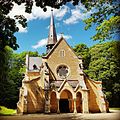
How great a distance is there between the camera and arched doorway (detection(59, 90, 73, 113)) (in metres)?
26.8

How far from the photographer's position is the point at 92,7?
8820 millimetres

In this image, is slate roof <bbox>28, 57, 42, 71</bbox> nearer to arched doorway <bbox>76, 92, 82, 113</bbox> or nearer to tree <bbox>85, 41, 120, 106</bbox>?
tree <bbox>85, 41, 120, 106</bbox>

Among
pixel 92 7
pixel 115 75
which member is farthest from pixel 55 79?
pixel 92 7

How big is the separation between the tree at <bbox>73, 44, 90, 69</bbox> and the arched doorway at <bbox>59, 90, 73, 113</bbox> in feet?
45.5

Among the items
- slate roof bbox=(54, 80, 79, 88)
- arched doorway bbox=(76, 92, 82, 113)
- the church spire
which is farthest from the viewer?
the church spire

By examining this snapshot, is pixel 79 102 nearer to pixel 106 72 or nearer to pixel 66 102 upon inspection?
pixel 66 102

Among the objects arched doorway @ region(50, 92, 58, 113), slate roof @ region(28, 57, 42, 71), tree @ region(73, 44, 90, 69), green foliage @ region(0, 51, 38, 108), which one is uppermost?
tree @ region(73, 44, 90, 69)

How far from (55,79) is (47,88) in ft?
8.38

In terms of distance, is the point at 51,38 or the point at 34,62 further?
the point at 51,38

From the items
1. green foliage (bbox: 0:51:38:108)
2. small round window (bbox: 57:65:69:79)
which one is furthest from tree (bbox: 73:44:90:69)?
small round window (bbox: 57:65:69:79)

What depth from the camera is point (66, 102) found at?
27.2m

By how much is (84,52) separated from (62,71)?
42.5 feet

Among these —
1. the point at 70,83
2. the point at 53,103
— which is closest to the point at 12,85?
the point at 53,103

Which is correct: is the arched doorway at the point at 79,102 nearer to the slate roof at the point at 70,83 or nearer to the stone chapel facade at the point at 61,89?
the stone chapel facade at the point at 61,89
